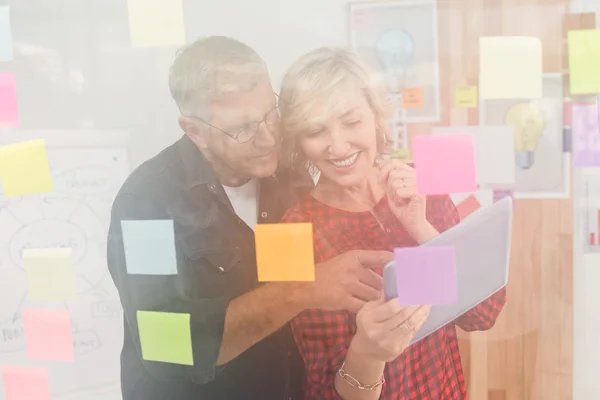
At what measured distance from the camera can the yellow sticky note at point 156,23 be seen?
0.77 m

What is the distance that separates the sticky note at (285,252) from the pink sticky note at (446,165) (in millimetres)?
185

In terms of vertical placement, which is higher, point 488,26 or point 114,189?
point 488,26

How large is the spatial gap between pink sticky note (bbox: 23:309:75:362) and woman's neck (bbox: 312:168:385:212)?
538 millimetres

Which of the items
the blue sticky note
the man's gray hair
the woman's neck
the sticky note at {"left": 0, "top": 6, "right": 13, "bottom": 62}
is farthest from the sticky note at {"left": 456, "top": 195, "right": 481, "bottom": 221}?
the sticky note at {"left": 0, "top": 6, "right": 13, "bottom": 62}

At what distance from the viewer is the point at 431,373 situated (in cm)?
73

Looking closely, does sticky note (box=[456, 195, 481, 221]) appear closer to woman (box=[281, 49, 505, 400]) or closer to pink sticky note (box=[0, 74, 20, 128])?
woman (box=[281, 49, 505, 400])

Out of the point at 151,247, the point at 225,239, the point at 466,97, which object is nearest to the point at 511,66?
the point at 466,97

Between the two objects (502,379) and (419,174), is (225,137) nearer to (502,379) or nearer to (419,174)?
(419,174)

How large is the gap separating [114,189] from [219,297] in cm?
27

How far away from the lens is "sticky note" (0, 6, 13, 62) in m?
0.84

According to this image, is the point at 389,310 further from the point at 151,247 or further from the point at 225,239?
the point at 151,247

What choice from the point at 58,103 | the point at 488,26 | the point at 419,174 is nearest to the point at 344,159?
the point at 419,174

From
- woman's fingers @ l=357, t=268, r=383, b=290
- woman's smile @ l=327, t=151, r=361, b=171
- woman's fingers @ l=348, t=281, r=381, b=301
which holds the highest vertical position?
woman's smile @ l=327, t=151, r=361, b=171

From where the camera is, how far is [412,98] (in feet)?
2.30
